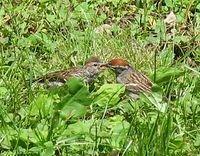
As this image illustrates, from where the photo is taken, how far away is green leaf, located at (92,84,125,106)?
536 centimetres

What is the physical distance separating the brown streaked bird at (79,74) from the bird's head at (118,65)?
11 centimetres

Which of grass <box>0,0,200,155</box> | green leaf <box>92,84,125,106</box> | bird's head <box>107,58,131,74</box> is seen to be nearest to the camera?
grass <box>0,0,200,155</box>

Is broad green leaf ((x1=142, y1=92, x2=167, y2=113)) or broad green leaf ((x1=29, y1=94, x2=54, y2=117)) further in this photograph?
broad green leaf ((x1=29, y1=94, x2=54, y2=117))

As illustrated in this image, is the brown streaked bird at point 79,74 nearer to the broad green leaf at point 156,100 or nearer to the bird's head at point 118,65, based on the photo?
the bird's head at point 118,65

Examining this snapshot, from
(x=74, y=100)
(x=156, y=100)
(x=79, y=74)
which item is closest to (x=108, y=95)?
(x=156, y=100)

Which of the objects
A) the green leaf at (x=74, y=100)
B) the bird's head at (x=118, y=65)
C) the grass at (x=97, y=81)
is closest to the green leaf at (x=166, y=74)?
the grass at (x=97, y=81)

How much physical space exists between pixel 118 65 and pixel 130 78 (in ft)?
0.50

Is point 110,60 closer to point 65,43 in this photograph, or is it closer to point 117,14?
point 65,43

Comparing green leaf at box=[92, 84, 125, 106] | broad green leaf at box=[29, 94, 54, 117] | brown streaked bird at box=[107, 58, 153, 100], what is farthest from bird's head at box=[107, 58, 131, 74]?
broad green leaf at box=[29, 94, 54, 117]

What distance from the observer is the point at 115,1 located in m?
7.59

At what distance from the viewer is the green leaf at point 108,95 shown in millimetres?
5355

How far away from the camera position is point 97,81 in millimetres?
6184

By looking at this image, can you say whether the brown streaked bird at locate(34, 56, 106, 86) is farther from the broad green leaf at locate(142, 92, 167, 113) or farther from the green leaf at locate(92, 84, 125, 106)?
the broad green leaf at locate(142, 92, 167, 113)

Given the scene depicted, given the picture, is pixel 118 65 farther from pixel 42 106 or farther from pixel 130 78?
pixel 42 106
